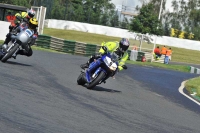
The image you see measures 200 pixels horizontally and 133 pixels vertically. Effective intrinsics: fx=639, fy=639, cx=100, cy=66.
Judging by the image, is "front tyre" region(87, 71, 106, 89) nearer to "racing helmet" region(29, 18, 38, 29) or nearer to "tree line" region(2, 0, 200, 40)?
"racing helmet" region(29, 18, 38, 29)

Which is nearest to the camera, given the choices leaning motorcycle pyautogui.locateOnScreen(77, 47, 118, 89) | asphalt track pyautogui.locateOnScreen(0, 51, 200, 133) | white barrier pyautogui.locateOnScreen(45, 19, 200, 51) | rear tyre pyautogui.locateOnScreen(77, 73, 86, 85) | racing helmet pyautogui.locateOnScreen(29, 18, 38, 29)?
asphalt track pyautogui.locateOnScreen(0, 51, 200, 133)

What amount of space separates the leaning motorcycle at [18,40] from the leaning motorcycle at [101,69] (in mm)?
2601

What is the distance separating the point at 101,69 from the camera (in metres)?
15.1

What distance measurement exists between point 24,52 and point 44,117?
8780mm

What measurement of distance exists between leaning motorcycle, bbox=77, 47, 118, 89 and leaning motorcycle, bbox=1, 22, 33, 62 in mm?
2601

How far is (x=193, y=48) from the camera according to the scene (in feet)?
243

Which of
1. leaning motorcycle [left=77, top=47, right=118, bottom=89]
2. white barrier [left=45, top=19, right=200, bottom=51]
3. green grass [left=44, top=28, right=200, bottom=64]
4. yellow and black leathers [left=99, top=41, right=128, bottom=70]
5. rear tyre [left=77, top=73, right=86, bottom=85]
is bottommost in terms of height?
green grass [left=44, top=28, right=200, bottom=64]

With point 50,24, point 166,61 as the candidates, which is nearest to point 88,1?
point 50,24

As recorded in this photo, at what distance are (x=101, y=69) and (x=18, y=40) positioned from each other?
3.12 meters

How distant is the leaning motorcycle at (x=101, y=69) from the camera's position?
14.9m

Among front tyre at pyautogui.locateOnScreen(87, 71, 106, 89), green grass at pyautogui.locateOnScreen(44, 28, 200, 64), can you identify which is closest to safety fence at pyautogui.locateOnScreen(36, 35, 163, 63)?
green grass at pyautogui.locateOnScreen(44, 28, 200, 64)

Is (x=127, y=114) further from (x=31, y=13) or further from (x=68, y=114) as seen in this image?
(x=31, y=13)

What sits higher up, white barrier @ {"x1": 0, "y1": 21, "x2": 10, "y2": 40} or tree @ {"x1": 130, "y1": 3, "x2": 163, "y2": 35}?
tree @ {"x1": 130, "y1": 3, "x2": 163, "y2": 35}

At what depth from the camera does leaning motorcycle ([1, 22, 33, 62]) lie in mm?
17125
